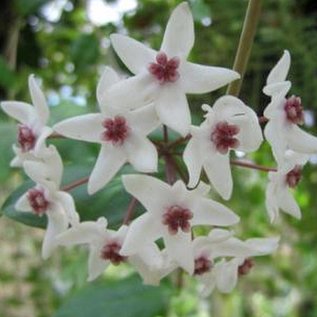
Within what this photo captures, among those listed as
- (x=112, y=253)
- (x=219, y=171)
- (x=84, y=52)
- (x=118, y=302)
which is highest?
(x=219, y=171)

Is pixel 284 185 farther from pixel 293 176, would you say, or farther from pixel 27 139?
pixel 27 139

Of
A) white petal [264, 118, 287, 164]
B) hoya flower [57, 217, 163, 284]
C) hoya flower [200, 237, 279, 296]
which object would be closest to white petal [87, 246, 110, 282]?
hoya flower [57, 217, 163, 284]

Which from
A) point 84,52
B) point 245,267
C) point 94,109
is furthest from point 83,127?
point 84,52

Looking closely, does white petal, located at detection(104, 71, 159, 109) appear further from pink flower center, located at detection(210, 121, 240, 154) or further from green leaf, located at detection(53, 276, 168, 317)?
green leaf, located at detection(53, 276, 168, 317)

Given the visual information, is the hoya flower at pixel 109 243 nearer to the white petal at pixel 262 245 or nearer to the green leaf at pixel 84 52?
the white petal at pixel 262 245

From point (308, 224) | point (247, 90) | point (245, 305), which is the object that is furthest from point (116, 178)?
point (245, 305)

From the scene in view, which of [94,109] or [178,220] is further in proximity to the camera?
[94,109]
